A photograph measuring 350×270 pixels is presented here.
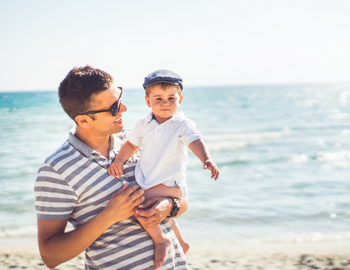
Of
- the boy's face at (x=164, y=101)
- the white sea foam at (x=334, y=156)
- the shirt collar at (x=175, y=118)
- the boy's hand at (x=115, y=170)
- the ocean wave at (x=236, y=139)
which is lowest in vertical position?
the ocean wave at (x=236, y=139)

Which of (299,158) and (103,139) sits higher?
(103,139)

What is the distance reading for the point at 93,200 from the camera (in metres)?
2.10

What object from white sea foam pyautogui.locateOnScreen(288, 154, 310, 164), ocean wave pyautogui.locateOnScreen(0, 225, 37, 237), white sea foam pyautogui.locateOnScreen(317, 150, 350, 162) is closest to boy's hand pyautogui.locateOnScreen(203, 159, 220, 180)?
ocean wave pyautogui.locateOnScreen(0, 225, 37, 237)

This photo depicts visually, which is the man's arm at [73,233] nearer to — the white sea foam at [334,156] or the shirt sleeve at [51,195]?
the shirt sleeve at [51,195]

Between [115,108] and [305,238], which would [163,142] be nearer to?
[115,108]

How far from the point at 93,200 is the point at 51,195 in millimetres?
267

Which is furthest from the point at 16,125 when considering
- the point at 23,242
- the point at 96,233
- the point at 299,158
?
the point at 96,233

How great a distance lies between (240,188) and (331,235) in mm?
2752

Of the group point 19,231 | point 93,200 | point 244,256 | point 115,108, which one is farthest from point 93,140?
point 19,231

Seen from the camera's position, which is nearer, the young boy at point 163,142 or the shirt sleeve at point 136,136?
the young boy at point 163,142

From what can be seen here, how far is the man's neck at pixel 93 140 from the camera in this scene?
2404mm

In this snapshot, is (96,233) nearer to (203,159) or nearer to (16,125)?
(203,159)

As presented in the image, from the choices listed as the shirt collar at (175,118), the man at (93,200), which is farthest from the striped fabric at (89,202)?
the shirt collar at (175,118)

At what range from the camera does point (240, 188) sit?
786cm
